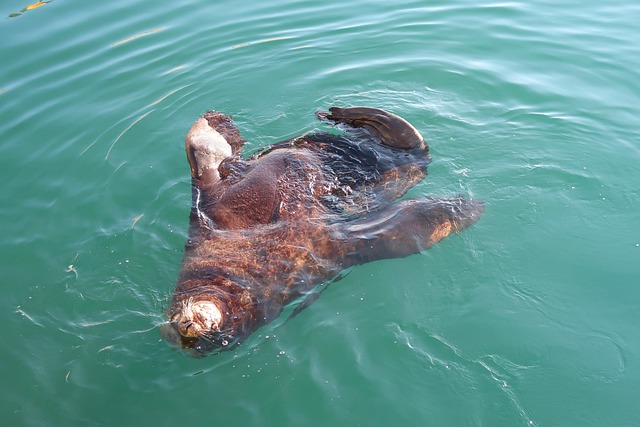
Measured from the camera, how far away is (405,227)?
559cm

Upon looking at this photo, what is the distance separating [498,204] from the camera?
20.8 feet

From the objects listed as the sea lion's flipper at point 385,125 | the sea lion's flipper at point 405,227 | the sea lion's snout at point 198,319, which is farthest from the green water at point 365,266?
the sea lion's flipper at point 385,125

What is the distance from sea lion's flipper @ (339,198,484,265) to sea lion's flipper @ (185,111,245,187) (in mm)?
1711

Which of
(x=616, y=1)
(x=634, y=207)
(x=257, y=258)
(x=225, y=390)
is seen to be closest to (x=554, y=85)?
(x=634, y=207)

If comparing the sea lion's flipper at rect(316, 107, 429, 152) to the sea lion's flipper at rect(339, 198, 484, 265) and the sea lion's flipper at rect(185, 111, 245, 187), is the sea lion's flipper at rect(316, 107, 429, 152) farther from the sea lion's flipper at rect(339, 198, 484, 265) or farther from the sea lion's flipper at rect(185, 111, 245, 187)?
the sea lion's flipper at rect(185, 111, 245, 187)

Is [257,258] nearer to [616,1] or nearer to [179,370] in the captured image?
[179,370]

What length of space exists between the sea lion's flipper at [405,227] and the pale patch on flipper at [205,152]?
5.64 feet

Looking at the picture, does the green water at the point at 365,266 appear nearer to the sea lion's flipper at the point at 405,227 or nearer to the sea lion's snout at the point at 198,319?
the sea lion's flipper at the point at 405,227

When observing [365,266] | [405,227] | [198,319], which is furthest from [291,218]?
[198,319]

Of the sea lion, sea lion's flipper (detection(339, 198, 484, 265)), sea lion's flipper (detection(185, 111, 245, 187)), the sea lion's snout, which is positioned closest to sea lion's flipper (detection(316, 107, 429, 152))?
the sea lion

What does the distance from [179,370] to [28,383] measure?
4.56ft

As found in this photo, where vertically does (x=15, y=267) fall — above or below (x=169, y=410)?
above

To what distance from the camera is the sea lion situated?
198 inches

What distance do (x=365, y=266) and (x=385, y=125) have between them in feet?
5.90
